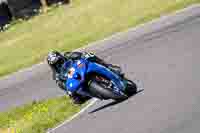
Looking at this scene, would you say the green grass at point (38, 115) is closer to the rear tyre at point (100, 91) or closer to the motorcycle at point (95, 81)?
the motorcycle at point (95, 81)

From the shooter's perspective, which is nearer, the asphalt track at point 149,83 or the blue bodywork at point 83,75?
the asphalt track at point 149,83

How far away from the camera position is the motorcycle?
1386 cm

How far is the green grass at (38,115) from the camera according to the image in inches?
575

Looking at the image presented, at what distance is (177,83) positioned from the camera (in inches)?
562

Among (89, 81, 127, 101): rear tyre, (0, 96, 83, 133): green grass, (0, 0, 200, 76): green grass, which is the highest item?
(89, 81, 127, 101): rear tyre

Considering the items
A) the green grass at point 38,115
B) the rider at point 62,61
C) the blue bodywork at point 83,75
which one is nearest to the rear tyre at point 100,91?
the blue bodywork at point 83,75

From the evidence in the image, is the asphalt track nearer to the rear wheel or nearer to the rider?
the rear wheel

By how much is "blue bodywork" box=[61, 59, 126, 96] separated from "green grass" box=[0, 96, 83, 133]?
3.53 ft

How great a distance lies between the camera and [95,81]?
14.0m

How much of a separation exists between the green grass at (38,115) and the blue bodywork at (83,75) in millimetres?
1076

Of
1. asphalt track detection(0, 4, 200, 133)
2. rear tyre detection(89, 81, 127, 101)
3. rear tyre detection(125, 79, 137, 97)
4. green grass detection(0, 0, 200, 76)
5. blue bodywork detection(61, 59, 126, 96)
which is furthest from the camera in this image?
green grass detection(0, 0, 200, 76)

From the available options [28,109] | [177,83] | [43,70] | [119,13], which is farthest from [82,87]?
[119,13]

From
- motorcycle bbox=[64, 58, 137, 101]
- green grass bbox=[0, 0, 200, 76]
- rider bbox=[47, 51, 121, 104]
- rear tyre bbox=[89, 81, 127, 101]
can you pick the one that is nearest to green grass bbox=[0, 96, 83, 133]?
rider bbox=[47, 51, 121, 104]

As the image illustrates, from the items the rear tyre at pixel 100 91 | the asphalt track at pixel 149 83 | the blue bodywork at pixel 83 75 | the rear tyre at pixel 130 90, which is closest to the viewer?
the asphalt track at pixel 149 83
